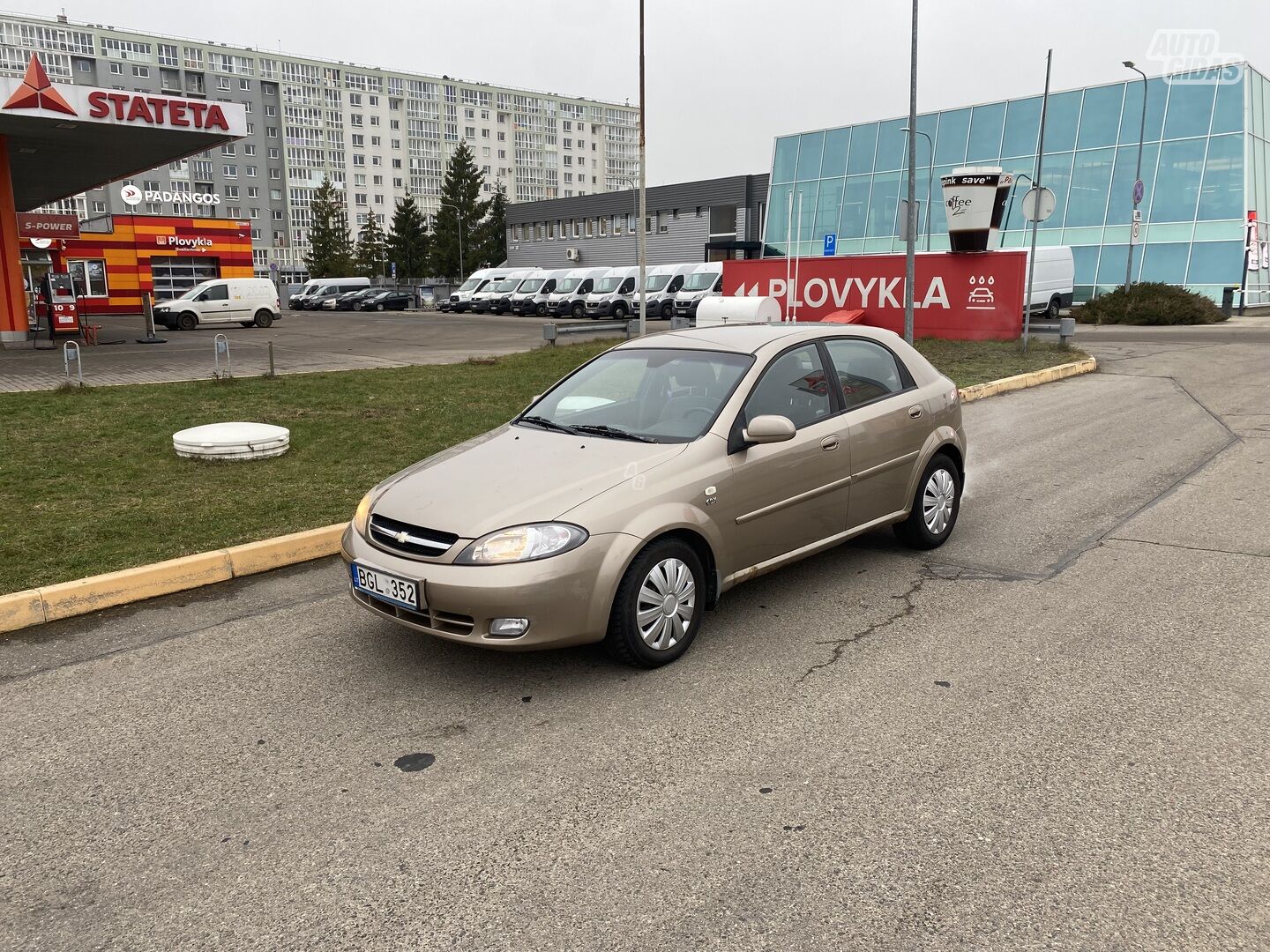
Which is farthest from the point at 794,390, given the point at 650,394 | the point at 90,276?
the point at 90,276

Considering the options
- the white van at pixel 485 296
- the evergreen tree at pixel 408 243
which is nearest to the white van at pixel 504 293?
the white van at pixel 485 296

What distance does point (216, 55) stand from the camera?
108875mm

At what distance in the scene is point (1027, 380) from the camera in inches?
590

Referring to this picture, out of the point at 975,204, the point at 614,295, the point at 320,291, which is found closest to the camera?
the point at 975,204

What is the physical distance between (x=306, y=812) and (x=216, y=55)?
126m

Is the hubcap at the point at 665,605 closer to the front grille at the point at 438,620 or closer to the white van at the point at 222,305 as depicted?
the front grille at the point at 438,620

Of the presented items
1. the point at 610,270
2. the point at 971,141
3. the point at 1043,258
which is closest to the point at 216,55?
the point at 610,270

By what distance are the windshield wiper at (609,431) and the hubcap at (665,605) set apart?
0.70m

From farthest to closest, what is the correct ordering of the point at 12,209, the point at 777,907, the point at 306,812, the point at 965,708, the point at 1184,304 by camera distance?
1. the point at 1184,304
2. the point at 12,209
3. the point at 965,708
4. the point at 306,812
5. the point at 777,907

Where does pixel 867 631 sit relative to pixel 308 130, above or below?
below

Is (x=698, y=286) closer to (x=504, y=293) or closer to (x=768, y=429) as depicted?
(x=504, y=293)

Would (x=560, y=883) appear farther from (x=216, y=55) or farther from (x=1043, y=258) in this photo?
(x=216, y=55)

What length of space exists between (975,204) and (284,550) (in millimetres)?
17712

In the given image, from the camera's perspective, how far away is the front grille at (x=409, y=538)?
4159 millimetres
